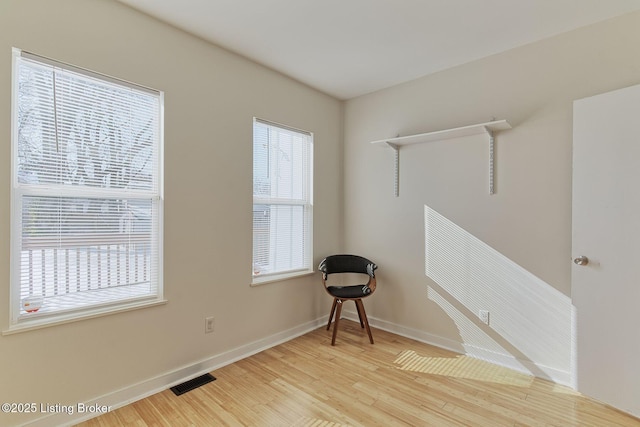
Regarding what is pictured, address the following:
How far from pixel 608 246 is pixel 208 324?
2.94 meters

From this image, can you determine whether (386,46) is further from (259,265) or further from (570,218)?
(259,265)

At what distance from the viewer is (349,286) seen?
3406mm

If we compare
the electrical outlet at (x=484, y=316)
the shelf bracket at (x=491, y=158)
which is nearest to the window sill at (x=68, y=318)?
the electrical outlet at (x=484, y=316)

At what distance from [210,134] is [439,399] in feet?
8.59

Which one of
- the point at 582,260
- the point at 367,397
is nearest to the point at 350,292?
the point at 367,397

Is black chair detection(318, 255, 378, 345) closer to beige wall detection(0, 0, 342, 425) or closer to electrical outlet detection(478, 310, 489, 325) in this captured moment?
beige wall detection(0, 0, 342, 425)

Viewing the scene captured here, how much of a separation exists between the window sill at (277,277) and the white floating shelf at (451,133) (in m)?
1.60

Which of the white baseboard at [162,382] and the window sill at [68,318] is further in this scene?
the white baseboard at [162,382]

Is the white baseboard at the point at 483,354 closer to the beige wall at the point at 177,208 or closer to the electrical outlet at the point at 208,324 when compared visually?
the beige wall at the point at 177,208

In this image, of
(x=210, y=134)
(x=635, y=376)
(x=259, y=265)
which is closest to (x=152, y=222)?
(x=210, y=134)

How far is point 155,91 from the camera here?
2.25 metres

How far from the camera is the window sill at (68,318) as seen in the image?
5.54ft

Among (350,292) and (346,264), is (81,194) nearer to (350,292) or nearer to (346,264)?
(350,292)

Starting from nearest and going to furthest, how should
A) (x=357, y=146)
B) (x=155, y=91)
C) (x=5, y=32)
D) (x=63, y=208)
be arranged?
(x=5, y=32) → (x=63, y=208) → (x=155, y=91) → (x=357, y=146)
